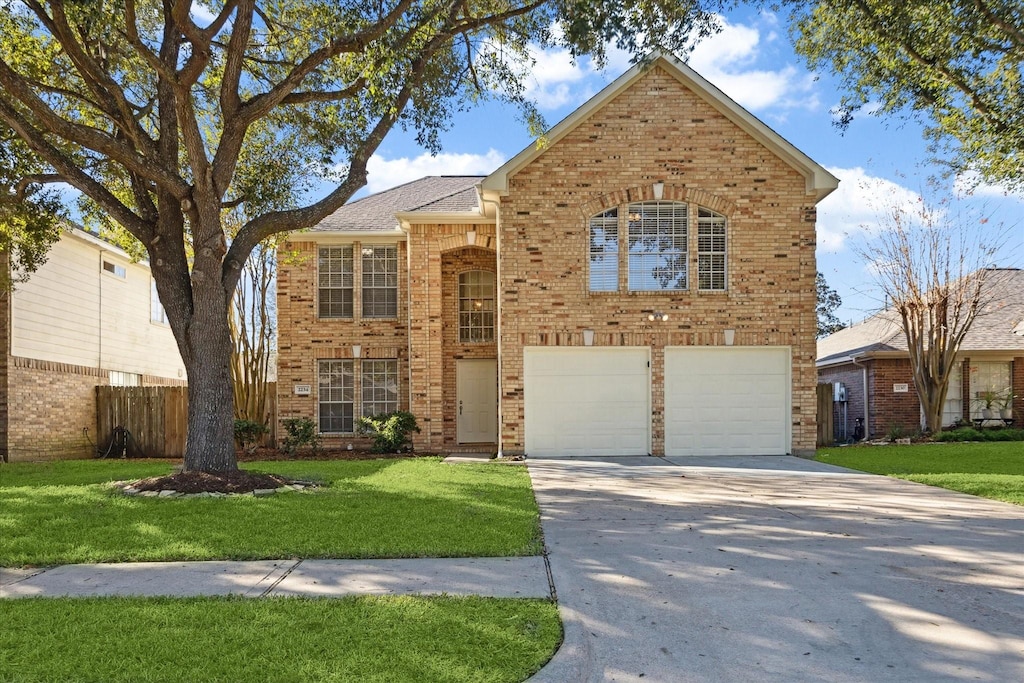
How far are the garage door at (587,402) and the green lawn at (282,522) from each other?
12.4 feet

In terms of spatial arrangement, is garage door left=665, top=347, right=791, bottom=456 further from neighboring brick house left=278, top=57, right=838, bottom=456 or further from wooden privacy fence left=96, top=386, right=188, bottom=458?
wooden privacy fence left=96, top=386, right=188, bottom=458

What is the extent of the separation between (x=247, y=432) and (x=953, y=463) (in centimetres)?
1456

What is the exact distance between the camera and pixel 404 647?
395 centimetres

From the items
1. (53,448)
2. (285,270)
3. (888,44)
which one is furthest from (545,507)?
(53,448)

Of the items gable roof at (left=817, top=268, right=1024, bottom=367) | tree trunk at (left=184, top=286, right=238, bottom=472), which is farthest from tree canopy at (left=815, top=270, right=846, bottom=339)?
tree trunk at (left=184, top=286, right=238, bottom=472)

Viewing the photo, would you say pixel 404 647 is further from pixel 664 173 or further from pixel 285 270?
pixel 285 270

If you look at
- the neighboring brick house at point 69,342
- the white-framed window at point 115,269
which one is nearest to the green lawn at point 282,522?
the neighboring brick house at point 69,342

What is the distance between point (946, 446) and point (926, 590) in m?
14.7

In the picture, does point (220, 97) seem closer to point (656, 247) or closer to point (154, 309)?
point (656, 247)

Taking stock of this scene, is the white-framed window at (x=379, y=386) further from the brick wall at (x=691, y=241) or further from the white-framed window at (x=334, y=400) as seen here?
the brick wall at (x=691, y=241)

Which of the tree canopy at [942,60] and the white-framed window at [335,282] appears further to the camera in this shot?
the white-framed window at [335,282]

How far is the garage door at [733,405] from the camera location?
1511cm

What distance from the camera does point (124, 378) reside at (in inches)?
807

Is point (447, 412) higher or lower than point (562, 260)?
lower
